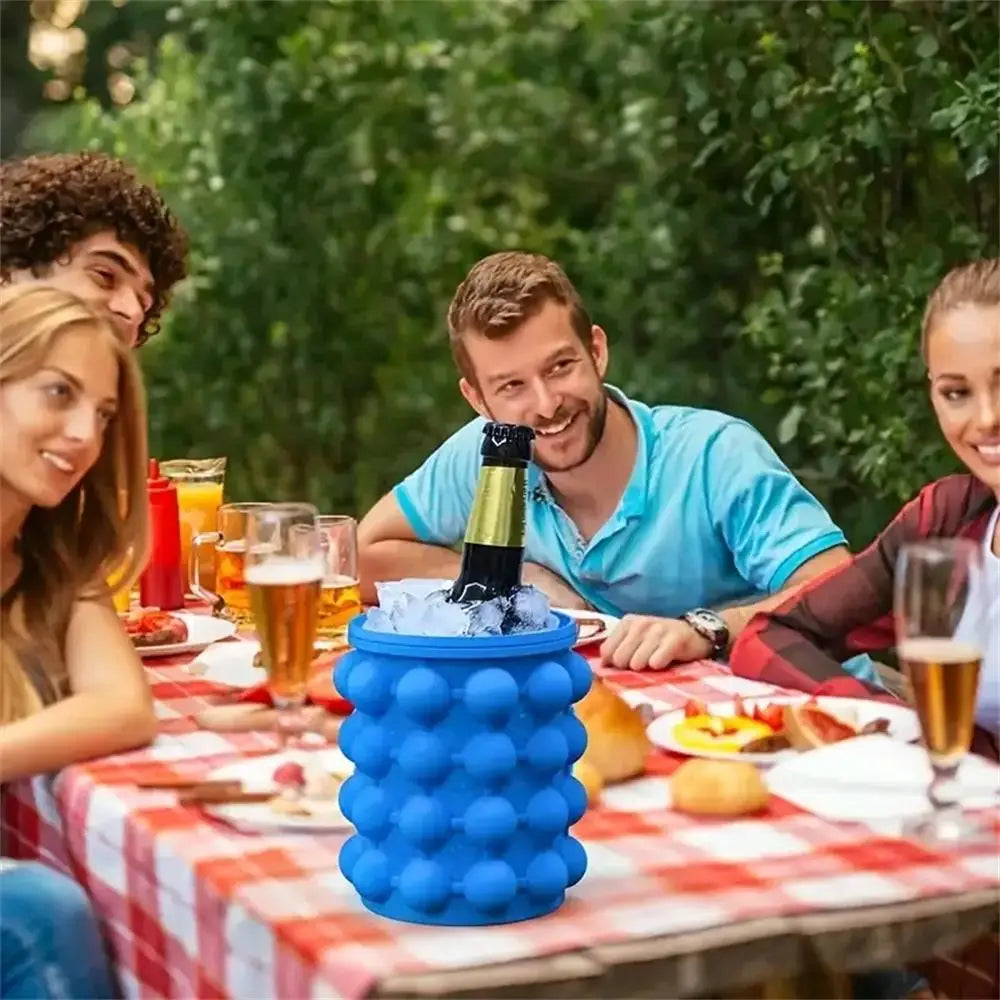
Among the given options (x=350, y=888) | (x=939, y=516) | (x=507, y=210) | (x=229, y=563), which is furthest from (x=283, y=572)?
(x=507, y=210)

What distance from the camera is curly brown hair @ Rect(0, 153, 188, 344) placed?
5.82 ft

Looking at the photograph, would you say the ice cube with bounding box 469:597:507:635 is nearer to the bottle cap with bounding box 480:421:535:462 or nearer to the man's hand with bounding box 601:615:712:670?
the bottle cap with bounding box 480:421:535:462

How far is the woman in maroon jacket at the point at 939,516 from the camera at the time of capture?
1402 millimetres

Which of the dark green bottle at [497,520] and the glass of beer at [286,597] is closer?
the dark green bottle at [497,520]

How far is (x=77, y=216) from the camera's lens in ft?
5.90

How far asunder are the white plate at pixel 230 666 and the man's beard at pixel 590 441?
1.78ft

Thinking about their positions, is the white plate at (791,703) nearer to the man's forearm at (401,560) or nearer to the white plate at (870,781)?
the white plate at (870,781)

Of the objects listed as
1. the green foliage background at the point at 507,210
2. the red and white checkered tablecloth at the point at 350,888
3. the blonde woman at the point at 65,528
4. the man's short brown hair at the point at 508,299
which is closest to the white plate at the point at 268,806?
the red and white checkered tablecloth at the point at 350,888

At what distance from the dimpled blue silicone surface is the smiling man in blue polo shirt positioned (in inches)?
39.2

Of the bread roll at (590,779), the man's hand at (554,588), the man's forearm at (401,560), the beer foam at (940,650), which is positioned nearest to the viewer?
the beer foam at (940,650)

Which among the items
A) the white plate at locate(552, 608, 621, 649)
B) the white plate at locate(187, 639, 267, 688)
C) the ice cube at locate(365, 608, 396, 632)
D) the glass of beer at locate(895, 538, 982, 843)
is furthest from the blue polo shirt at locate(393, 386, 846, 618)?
the ice cube at locate(365, 608, 396, 632)

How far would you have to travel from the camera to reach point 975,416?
144 centimetres

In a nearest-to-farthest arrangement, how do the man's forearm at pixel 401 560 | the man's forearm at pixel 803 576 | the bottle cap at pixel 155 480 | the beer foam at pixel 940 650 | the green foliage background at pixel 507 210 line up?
1. the beer foam at pixel 940 650
2. the man's forearm at pixel 803 576
3. the bottle cap at pixel 155 480
4. the man's forearm at pixel 401 560
5. the green foliage background at pixel 507 210

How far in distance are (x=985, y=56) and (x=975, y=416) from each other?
109cm
